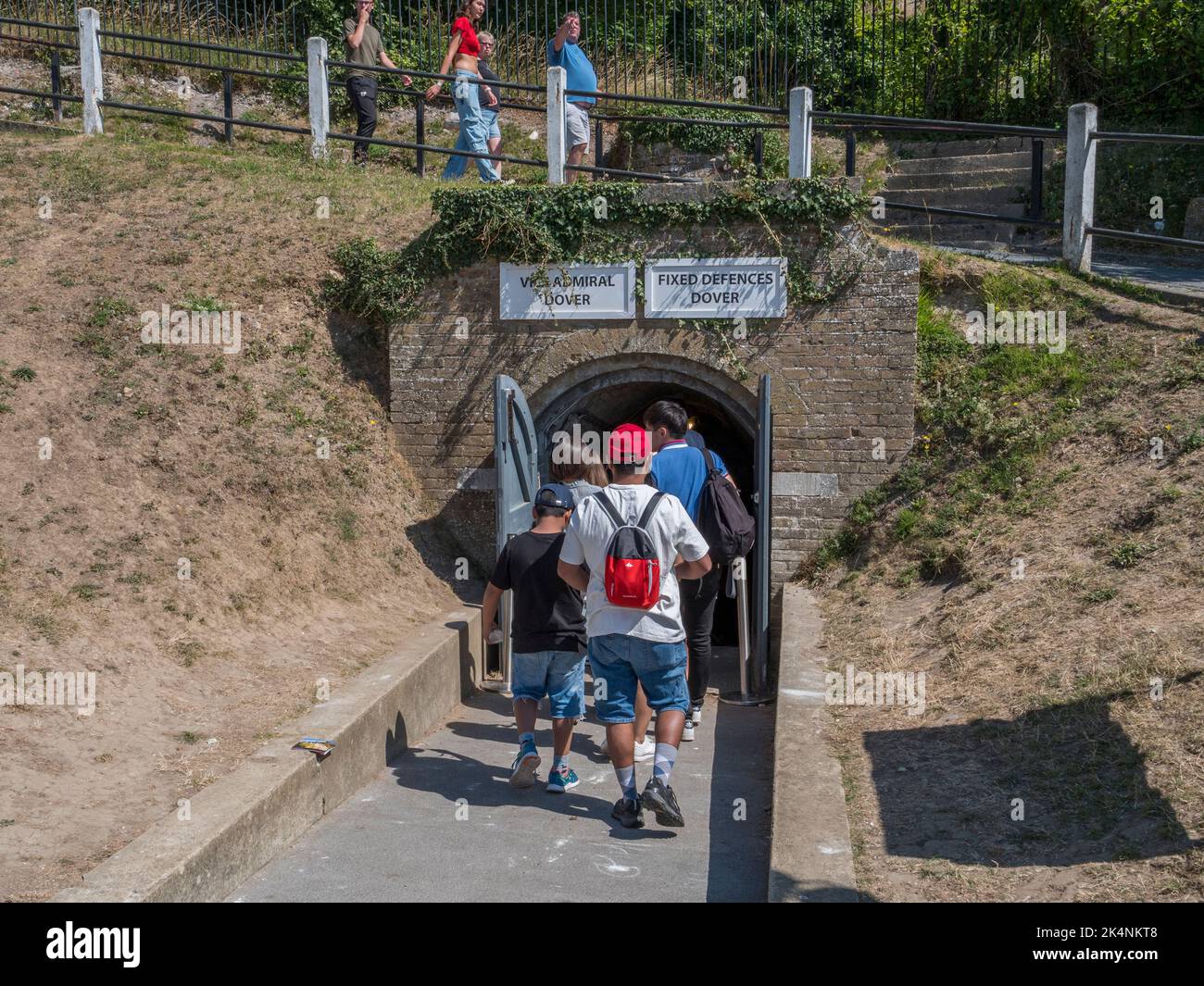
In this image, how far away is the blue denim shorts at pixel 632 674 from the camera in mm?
5387

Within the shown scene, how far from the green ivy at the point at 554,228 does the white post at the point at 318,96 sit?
282 centimetres

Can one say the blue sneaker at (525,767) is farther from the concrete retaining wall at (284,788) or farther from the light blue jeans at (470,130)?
the light blue jeans at (470,130)

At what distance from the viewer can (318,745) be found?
5.78 meters

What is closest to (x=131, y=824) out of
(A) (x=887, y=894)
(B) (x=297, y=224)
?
(A) (x=887, y=894)

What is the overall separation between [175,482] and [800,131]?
6.27 m

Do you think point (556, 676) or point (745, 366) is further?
point (745, 366)

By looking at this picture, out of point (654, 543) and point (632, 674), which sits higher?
point (654, 543)

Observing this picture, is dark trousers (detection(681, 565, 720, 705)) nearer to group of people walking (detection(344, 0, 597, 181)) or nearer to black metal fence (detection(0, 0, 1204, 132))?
group of people walking (detection(344, 0, 597, 181))

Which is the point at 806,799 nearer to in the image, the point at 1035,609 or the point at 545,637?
the point at 545,637

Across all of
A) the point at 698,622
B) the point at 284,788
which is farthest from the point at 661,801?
the point at 698,622

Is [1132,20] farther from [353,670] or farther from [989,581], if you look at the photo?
[353,670]

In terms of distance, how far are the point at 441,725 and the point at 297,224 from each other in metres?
5.74

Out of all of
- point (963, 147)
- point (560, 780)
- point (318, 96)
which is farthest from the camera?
point (963, 147)

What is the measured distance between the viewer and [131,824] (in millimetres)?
4926
